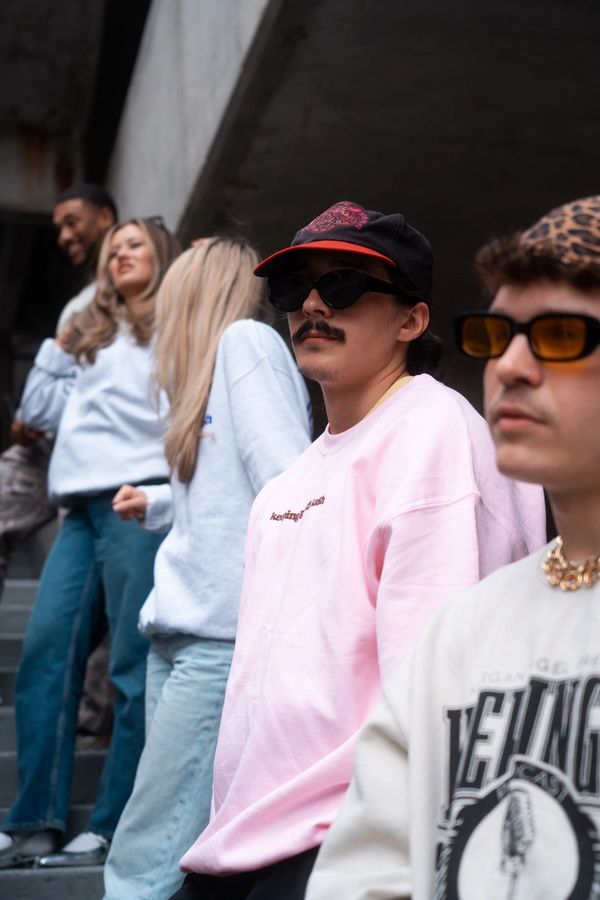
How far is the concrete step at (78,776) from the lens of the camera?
4633mm

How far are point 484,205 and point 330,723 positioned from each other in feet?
13.5

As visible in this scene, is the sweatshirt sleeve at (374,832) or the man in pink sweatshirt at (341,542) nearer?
the sweatshirt sleeve at (374,832)

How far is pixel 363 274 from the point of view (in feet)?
7.55

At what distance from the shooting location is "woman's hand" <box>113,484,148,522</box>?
345 cm

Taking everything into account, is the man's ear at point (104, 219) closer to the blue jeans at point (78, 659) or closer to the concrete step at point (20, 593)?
the blue jeans at point (78, 659)

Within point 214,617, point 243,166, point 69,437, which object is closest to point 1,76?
point 243,166

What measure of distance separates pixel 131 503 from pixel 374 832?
6.50 feet

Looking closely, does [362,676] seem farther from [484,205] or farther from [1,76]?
[1,76]

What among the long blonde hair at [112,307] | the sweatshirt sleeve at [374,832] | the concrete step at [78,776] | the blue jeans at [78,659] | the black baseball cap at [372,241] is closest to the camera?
the sweatshirt sleeve at [374,832]

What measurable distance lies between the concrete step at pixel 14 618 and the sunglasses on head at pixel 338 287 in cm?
444

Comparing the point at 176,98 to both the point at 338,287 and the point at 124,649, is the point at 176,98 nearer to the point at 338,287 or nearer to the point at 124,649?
the point at 124,649

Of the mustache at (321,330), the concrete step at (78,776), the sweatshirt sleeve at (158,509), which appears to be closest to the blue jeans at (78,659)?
the sweatshirt sleeve at (158,509)

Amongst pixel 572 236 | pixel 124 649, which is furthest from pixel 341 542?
pixel 124 649

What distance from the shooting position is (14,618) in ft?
21.7
